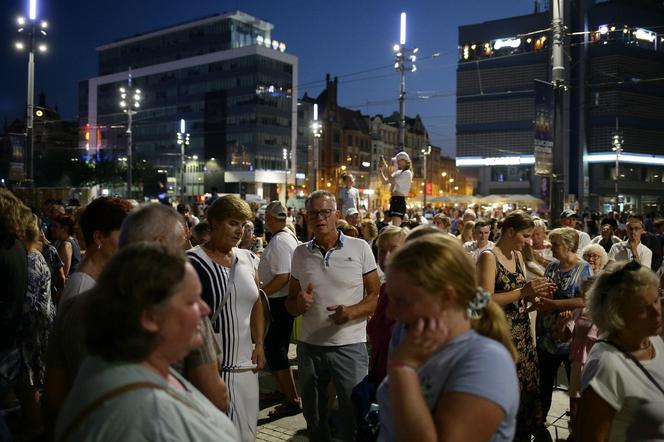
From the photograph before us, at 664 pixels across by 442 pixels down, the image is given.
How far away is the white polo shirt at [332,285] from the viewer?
4.59 metres

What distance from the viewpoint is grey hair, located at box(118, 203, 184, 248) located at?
274 centimetres

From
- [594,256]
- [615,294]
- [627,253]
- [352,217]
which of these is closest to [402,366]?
[615,294]

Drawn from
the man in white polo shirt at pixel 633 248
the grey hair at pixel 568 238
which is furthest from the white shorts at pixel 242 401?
the man in white polo shirt at pixel 633 248

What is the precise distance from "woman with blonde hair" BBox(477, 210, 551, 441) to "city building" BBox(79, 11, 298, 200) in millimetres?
73255

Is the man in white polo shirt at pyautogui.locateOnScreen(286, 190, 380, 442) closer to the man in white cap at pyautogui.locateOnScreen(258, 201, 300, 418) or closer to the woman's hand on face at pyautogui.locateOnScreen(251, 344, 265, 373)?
the woman's hand on face at pyautogui.locateOnScreen(251, 344, 265, 373)

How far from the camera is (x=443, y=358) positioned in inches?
74.6

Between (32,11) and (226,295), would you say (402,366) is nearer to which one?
(226,295)

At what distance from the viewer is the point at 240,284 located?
3.75 metres

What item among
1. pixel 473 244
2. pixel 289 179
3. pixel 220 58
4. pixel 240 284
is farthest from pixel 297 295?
pixel 220 58

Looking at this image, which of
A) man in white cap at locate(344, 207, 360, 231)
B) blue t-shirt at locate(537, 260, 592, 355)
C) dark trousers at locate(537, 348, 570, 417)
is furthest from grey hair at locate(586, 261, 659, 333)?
man in white cap at locate(344, 207, 360, 231)

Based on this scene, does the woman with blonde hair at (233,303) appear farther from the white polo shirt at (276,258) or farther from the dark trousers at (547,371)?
the dark trousers at (547,371)

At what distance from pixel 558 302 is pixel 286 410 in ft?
9.96

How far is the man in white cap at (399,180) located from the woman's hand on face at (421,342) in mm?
8350

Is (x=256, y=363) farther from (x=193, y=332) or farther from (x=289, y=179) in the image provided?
(x=289, y=179)
